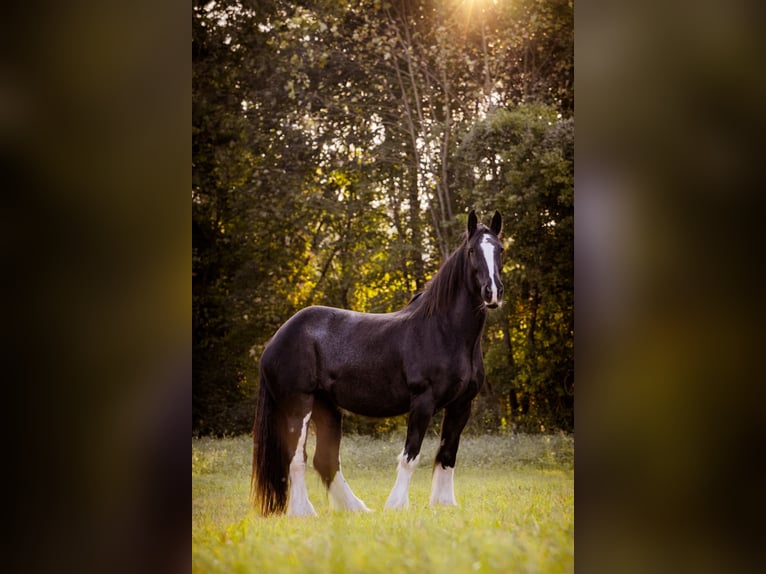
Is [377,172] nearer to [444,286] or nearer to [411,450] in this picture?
[444,286]

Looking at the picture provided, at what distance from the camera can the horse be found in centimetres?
474

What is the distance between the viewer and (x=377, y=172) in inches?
336

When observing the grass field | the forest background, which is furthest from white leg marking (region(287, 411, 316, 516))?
the forest background

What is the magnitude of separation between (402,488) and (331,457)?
2.22ft

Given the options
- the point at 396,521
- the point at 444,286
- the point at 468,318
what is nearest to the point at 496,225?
the point at 444,286

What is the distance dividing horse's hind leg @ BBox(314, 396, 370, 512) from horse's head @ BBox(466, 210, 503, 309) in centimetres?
151

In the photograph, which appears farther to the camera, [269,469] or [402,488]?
[269,469]

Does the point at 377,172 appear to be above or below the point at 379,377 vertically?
above

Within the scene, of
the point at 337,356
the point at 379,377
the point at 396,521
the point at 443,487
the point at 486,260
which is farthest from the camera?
the point at 337,356

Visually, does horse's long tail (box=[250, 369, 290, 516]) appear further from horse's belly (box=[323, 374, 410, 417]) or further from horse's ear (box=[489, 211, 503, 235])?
horse's ear (box=[489, 211, 503, 235])

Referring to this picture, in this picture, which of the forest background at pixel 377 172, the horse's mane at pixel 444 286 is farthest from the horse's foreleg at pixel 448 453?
the forest background at pixel 377 172
